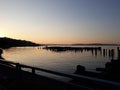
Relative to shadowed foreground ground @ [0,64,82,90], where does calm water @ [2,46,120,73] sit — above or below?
below

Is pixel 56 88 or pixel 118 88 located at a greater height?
pixel 118 88

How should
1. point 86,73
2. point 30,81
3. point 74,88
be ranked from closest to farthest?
point 74,88 → point 30,81 → point 86,73

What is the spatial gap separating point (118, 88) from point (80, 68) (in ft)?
70.2

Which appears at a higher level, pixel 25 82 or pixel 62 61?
pixel 25 82

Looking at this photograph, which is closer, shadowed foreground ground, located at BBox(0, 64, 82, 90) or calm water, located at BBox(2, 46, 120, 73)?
shadowed foreground ground, located at BBox(0, 64, 82, 90)

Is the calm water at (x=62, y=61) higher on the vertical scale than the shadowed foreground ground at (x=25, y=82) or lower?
lower

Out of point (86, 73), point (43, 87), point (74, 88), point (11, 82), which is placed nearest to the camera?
point (74, 88)

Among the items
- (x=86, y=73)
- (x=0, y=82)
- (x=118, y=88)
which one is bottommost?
(x=86, y=73)

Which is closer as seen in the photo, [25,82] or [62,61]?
[25,82]

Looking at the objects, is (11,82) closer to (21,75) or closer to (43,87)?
(21,75)

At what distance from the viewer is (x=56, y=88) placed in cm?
673

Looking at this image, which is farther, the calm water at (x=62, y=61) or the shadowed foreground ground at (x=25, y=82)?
the calm water at (x=62, y=61)

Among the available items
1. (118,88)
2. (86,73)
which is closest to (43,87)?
(118,88)

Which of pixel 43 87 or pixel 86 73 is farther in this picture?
pixel 86 73
